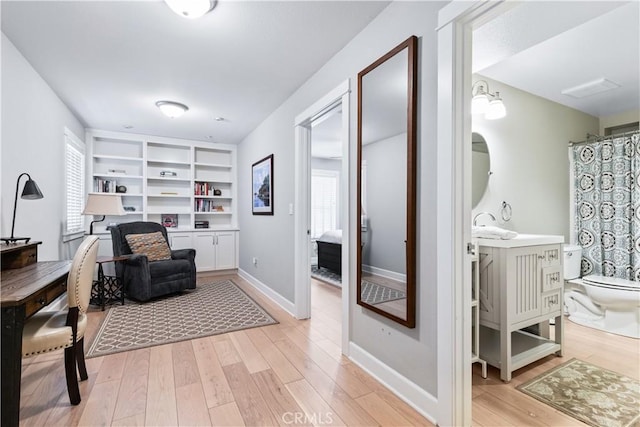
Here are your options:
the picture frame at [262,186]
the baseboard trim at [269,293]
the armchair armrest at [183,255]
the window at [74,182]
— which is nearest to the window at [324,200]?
the baseboard trim at [269,293]

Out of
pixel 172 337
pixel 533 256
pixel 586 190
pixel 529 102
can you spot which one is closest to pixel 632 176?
pixel 586 190

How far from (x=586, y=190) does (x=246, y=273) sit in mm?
4597

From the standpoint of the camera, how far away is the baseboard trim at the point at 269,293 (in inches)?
129

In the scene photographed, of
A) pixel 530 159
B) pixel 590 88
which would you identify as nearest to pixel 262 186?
pixel 530 159

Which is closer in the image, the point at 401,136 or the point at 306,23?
the point at 401,136

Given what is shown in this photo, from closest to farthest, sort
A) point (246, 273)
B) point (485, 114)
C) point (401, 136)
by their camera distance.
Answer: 1. point (401, 136)
2. point (485, 114)
3. point (246, 273)

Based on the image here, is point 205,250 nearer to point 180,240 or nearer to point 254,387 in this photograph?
point 180,240

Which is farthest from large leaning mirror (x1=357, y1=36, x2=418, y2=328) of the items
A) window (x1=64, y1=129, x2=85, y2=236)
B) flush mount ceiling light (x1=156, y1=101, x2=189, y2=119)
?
window (x1=64, y1=129, x2=85, y2=236)

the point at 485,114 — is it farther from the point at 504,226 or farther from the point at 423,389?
the point at 423,389

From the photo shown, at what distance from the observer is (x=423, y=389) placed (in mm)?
1632

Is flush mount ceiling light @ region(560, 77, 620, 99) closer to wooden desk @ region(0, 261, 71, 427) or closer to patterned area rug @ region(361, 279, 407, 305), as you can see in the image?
patterned area rug @ region(361, 279, 407, 305)

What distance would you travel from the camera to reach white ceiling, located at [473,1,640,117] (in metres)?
1.86

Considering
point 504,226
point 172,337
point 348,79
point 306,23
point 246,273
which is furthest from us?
point 246,273

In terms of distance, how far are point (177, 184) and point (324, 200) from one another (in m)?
3.03
